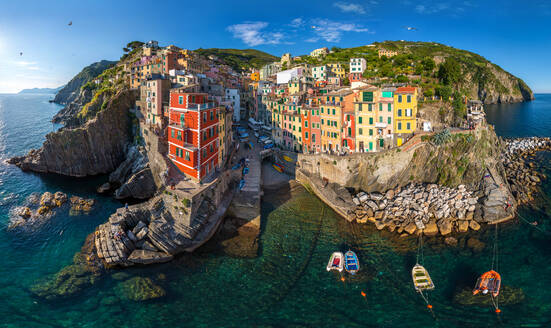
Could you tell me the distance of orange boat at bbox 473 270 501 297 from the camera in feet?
73.2

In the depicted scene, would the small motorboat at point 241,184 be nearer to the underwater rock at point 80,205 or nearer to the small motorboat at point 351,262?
the small motorboat at point 351,262

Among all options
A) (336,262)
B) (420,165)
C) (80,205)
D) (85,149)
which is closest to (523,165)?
(420,165)

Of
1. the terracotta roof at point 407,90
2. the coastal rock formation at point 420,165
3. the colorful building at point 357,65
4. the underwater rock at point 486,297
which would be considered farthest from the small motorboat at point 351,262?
the colorful building at point 357,65

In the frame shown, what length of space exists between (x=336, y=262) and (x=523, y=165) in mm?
46057

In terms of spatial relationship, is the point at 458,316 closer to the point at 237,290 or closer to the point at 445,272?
the point at 445,272

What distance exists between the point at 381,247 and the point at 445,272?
19.0ft

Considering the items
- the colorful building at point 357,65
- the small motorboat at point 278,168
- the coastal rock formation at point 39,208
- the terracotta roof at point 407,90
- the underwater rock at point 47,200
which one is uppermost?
the colorful building at point 357,65

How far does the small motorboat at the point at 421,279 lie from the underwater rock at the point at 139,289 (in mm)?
20510

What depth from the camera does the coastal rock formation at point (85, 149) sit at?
50.4 metres

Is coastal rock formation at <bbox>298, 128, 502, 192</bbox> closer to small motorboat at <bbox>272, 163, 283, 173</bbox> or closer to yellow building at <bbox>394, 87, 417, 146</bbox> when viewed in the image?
yellow building at <bbox>394, 87, 417, 146</bbox>

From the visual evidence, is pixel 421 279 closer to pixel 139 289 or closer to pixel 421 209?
pixel 421 209

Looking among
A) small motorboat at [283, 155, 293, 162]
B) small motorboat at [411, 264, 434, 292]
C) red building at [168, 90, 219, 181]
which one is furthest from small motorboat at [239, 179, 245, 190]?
small motorboat at [411, 264, 434, 292]

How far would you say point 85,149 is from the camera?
167 ft

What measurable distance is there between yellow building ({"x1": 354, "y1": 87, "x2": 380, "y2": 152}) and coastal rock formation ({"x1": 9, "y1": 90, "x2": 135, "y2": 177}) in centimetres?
4302
